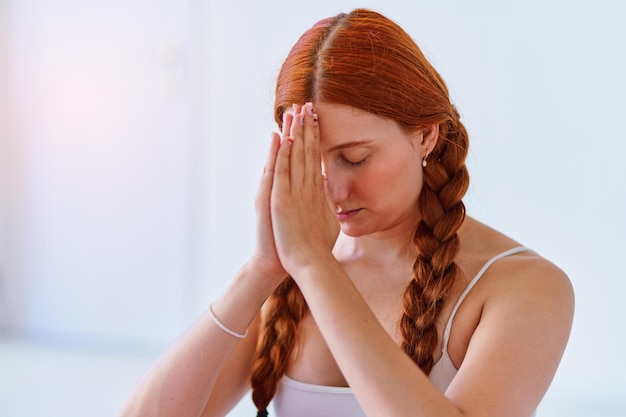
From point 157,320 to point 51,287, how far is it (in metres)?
0.64

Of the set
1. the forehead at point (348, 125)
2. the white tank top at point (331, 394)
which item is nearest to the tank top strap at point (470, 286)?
the white tank top at point (331, 394)

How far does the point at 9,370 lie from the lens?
13.2ft

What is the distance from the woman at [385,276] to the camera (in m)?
1.28

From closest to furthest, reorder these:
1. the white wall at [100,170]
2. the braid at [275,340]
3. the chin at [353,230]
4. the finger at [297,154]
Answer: the finger at [297,154] → the chin at [353,230] → the braid at [275,340] → the white wall at [100,170]

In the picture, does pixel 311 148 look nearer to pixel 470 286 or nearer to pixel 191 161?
pixel 470 286

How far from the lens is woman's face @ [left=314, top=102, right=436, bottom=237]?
4.58 ft

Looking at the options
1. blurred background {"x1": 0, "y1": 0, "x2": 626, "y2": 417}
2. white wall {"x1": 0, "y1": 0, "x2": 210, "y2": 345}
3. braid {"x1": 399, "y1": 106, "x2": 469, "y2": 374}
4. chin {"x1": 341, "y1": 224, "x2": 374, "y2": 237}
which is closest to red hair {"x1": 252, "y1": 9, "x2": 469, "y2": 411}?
braid {"x1": 399, "y1": 106, "x2": 469, "y2": 374}

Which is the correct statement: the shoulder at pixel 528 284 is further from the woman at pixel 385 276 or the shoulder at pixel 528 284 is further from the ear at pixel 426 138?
the ear at pixel 426 138

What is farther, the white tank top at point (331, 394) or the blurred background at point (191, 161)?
the blurred background at point (191, 161)

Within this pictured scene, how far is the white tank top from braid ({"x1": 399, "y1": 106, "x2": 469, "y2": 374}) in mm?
25

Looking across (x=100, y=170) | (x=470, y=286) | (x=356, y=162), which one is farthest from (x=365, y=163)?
(x=100, y=170)

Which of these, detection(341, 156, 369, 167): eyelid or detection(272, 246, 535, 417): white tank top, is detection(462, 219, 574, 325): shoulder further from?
detection(341, 156, 369, 167): eyelid

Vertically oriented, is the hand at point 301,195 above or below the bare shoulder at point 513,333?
above

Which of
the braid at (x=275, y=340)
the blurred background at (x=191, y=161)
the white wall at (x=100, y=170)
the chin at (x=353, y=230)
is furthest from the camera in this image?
the white wall at (x=100, y=170)
